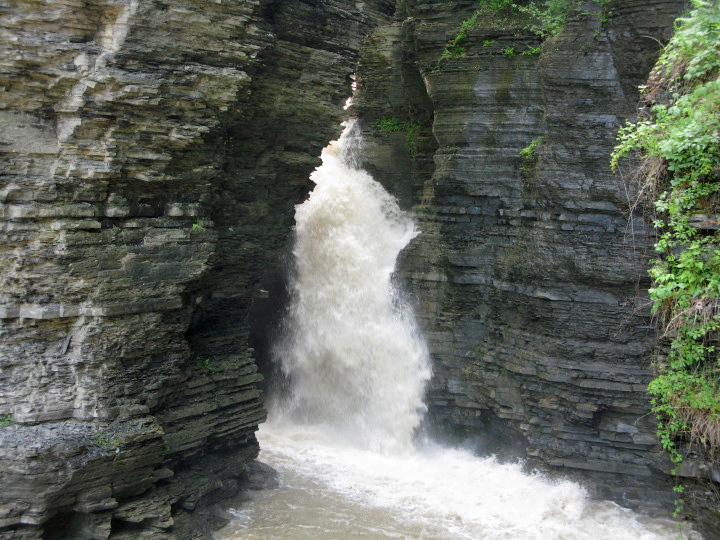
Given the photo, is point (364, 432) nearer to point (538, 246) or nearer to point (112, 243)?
point (538, 246)

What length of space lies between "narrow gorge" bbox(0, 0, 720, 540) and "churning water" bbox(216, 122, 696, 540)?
0.42 feet

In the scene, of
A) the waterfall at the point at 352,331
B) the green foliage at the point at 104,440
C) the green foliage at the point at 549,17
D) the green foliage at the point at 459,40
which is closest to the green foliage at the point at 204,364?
the green foliage at the point at 104,440

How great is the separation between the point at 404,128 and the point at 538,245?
18.5ft

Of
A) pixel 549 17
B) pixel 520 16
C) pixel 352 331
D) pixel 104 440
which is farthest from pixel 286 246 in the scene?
pixel 549 17

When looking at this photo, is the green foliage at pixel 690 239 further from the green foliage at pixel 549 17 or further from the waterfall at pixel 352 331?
the waterfall at pixel 352 331

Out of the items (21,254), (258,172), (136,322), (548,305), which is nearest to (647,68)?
(548,305)

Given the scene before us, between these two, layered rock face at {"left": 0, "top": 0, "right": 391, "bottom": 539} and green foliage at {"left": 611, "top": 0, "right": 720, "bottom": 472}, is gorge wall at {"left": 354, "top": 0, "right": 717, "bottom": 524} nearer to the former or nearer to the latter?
green foliage at {"left": 611, "top": 0, "right": 720, "bottom": 472}

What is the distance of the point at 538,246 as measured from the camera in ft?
44.1

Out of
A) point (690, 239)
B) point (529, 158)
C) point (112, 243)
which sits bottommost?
point (112, 243)

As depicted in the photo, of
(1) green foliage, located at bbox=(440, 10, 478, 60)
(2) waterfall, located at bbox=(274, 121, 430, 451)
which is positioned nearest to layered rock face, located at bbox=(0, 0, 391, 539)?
(2) waterfall, located at bbox=(274, 121, 430, 451)

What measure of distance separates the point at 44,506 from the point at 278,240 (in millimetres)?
6688

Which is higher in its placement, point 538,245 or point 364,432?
point 538,245

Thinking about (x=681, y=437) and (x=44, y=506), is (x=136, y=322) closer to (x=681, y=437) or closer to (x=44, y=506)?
(x=44, y=506)

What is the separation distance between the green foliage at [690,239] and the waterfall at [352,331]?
8245mm
